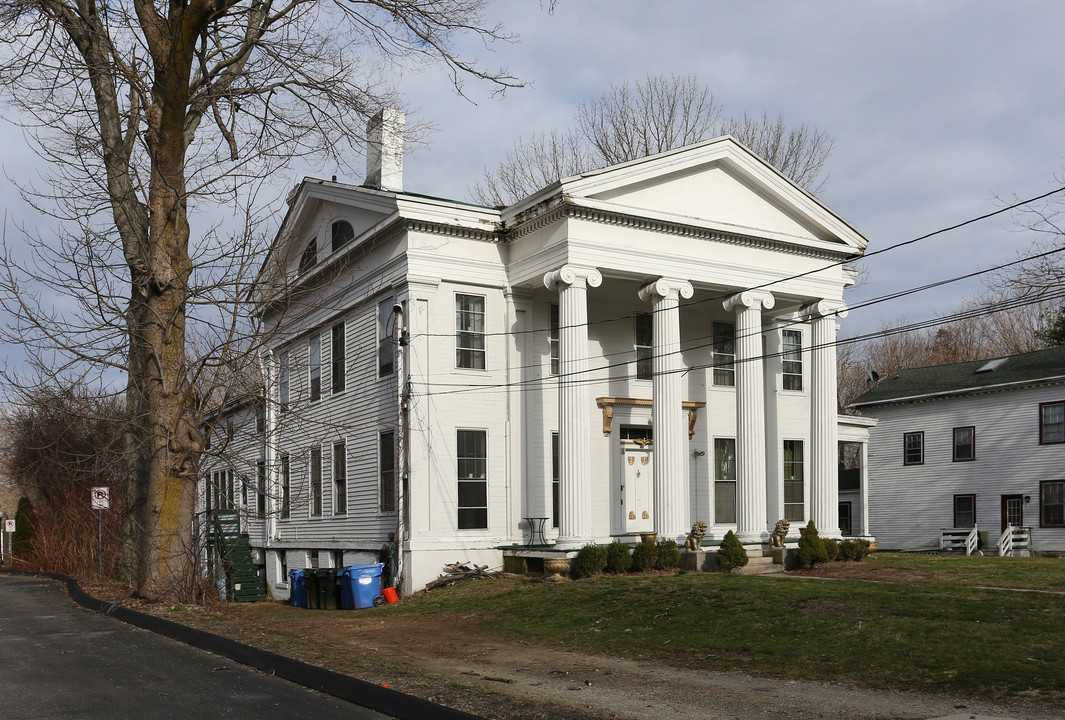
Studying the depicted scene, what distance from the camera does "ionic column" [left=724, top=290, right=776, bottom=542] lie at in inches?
938

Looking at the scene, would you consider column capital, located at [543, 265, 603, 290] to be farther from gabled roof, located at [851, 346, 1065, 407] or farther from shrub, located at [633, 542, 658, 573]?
gabled roof, located at [851, 346, 1065, 407]

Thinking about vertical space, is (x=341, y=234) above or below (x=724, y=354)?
above

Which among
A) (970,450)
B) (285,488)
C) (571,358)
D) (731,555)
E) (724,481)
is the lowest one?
(731,555)

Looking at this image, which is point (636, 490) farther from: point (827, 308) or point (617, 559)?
point (827, 308)

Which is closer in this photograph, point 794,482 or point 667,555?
point 667,555

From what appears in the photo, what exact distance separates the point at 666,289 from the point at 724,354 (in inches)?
194

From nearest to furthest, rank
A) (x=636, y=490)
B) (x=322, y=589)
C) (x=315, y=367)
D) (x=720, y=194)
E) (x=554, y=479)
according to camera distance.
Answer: (x=322, y=589), (x=554, y=479), (x=720, y=194), (x=636, y=490), (x=315, y=367)

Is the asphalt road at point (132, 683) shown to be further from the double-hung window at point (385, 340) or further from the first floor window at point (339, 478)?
the first floor window at point (339, 478)

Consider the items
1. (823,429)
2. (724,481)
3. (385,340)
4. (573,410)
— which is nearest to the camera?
(573,410)

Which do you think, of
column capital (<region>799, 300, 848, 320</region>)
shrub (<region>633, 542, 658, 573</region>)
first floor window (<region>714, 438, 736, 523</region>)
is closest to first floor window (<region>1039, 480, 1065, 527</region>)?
column capital (<region>799, 300, 848, 320</region>)

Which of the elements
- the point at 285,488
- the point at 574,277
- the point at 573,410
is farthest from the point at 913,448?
the point at 285,488

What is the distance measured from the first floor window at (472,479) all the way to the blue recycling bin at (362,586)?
2178mm

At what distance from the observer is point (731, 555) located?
22.1 meters

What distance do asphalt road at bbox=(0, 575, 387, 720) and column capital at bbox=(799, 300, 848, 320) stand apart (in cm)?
1766
